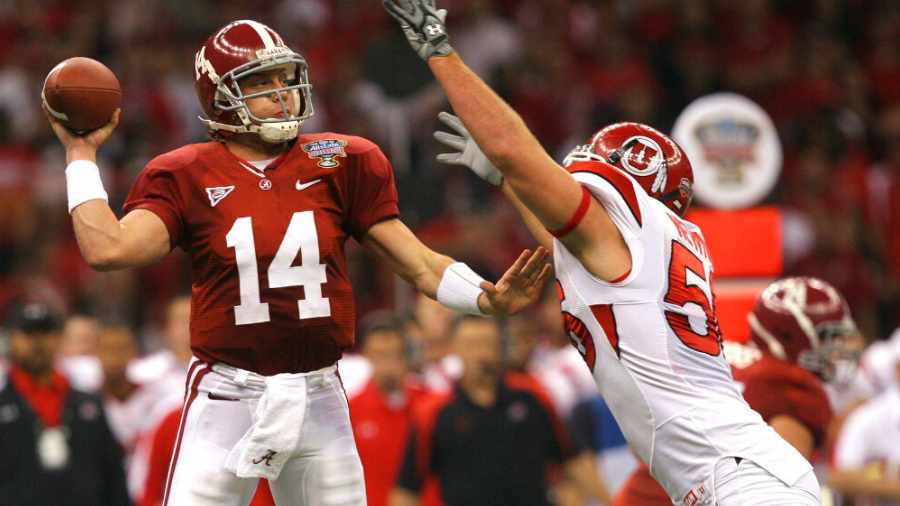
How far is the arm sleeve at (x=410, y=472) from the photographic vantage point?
8.07 m

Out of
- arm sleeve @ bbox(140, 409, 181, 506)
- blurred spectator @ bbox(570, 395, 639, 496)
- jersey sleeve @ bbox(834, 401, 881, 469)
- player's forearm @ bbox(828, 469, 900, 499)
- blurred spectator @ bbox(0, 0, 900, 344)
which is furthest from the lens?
blurred spectator @ bbox(0, 0, 900, 344)

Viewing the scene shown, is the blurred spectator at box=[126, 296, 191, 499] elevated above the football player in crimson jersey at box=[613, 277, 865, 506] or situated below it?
below

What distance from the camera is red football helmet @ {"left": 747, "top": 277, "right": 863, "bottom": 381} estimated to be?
582cm

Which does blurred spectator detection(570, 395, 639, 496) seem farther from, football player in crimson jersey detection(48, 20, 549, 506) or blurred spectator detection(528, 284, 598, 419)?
football player in crimson jersey detection(48, 20, 549, 506)

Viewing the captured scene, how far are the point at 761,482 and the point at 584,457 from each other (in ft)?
14.5

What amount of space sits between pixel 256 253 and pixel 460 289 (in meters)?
0.65

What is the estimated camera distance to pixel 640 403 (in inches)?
175

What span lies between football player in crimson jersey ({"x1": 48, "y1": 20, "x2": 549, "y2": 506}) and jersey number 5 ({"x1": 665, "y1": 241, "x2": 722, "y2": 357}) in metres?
0.48

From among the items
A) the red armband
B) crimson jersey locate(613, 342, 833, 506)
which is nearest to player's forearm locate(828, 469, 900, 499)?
crimson jersey locate(613, 342, 833, 506)

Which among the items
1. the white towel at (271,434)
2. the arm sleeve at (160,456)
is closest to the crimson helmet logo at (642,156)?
the white towel at (271,434)

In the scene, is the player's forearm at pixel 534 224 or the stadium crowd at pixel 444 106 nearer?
the player's forearm at pixel 534 224

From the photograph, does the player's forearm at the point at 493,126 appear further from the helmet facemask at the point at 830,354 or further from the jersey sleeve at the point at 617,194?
the helmet facemask at the point at 830,354

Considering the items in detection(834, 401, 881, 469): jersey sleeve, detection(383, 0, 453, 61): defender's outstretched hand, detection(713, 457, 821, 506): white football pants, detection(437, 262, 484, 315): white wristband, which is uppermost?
detection(383, 0, 453, 61): defender's outstretched hand

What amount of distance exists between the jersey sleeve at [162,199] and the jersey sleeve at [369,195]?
53cm
